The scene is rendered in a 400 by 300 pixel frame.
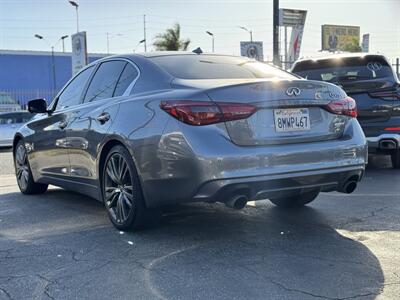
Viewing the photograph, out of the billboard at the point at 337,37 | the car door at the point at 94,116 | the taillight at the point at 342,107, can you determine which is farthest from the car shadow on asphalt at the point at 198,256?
the billboard at the point at 337,37

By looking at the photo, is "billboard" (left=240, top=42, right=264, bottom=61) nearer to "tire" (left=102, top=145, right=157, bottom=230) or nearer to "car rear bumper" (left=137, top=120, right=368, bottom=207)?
"tire" (left=102, top=145, right=157, bottom=230)

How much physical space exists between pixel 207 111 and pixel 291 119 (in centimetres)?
70

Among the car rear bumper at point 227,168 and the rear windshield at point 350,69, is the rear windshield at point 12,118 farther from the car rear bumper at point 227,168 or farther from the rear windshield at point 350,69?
the car rear bumper at point 227,168

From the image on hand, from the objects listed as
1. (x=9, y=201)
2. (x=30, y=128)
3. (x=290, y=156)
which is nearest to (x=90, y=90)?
(x=30, y=128)

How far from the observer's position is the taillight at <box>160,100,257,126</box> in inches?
166

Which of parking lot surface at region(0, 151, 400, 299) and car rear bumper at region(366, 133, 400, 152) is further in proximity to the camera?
car rear bumper at region(366, 133, 400, 152)

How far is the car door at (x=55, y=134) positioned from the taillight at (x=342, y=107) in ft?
8.77

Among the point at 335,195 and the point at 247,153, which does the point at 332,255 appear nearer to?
the point at 247,153

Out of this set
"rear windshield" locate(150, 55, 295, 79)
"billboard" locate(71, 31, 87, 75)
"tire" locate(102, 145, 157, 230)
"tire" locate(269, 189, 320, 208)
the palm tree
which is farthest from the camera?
the palm tree

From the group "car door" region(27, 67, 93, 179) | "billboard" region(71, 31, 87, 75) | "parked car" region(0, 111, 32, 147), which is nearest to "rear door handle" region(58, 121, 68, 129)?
"car door" region(27, 67, 93, 179)

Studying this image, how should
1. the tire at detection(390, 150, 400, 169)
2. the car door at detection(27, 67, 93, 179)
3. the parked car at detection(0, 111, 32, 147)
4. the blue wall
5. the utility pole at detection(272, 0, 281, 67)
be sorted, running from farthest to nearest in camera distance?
the blue wall, the utility pole at detection(272, 0, 281, 67), the parked car at detection(0, 111, 32, 147), the tire at detection(390, 150, 400, 169), the car door at detection(27, 67, 93, 179)

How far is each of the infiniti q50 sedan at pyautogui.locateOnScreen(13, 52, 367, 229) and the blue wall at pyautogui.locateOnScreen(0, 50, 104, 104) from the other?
49188 mm

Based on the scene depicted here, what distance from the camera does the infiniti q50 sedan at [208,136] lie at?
4.23 metres

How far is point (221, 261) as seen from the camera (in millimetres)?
4086
